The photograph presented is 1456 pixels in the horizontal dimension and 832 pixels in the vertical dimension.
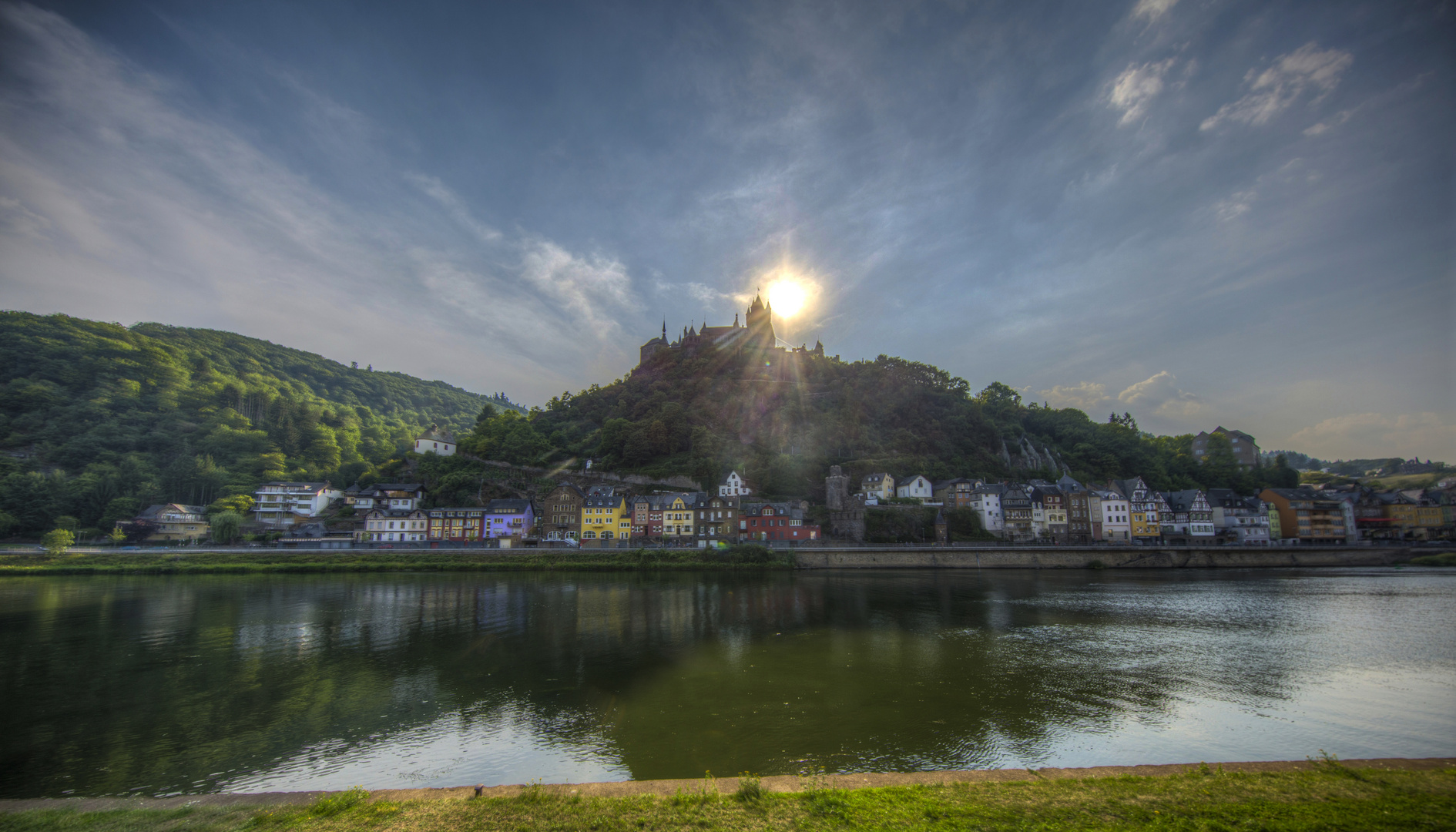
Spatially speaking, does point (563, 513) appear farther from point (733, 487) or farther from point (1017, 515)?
point (1017, 515)

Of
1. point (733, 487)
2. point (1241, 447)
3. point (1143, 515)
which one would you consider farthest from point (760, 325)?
point (1241, 447)

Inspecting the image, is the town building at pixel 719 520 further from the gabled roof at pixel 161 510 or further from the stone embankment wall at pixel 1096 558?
the gabled roof at pixel 161 510

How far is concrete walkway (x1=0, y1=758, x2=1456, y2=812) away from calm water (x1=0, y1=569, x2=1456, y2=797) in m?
2.27

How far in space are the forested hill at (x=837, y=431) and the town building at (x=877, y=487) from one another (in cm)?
305

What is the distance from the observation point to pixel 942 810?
5.96 metres

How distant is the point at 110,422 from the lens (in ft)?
→ 223

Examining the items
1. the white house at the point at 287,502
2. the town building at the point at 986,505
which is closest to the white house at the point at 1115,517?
the town building at the point at 986,505

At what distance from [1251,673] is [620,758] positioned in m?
19.2

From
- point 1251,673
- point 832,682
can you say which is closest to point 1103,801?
point 832,682

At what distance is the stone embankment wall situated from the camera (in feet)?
150

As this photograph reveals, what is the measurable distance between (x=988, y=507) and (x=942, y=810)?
57364mm

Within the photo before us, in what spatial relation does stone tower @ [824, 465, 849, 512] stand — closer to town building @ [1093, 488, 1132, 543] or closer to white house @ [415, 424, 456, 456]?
town building @ [1093, 488, 1132, 543]

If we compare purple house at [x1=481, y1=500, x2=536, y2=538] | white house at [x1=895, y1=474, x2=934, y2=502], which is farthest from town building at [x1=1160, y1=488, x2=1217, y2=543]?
purple house at [x1=481, y1=500, x2=536, y2=538]

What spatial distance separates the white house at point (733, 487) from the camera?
59031 mm
